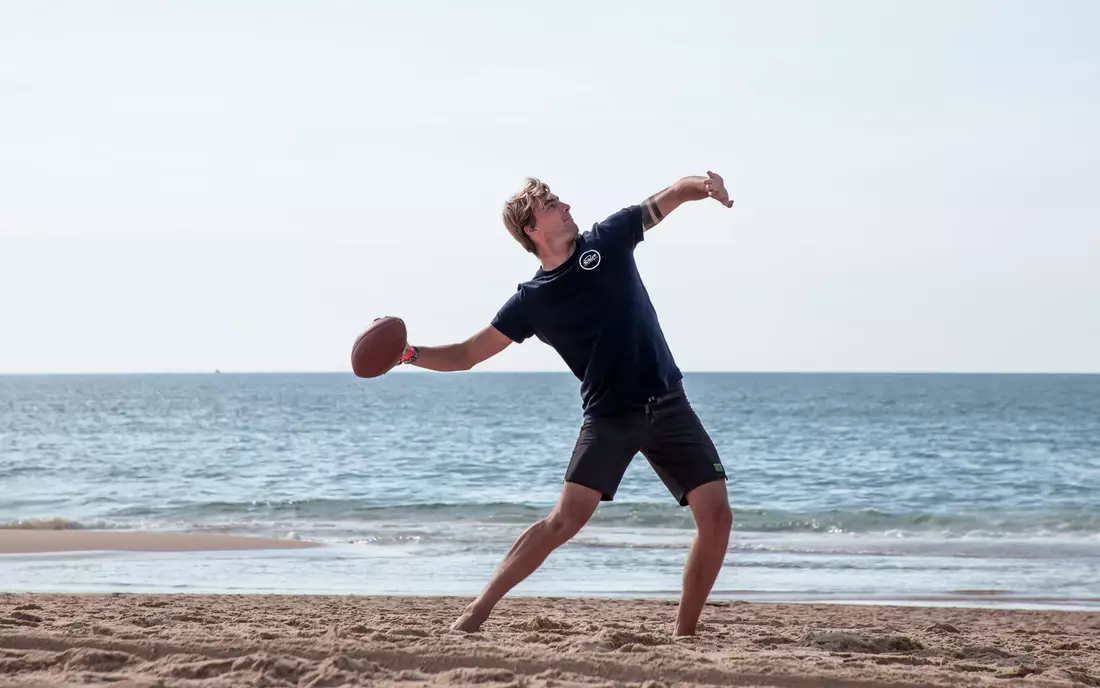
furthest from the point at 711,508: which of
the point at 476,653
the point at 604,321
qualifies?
the point at 476,653

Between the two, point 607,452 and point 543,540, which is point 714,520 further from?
point 543,540

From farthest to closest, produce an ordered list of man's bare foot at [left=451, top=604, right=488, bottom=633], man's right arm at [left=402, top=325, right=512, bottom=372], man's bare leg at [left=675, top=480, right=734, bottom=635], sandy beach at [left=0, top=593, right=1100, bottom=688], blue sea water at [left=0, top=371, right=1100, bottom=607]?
blue sea water at [left=0, top=371, right=1100, bottom=607] < man's right arm at [left=402, top=325, right=512, bottom=372] < man's bare leg at [left=675, top=480, right=734, bottom=635] < man's bare foot at [left=451, top=604, right=488, bottom=633] < sandy beach at [left=0, top=593, right=1100, bottom=688]

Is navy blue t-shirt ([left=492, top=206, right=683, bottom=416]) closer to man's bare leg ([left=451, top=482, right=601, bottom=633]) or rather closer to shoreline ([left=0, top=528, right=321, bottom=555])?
man's bare leg ([left=451, top=482, right=601, bottom=633])

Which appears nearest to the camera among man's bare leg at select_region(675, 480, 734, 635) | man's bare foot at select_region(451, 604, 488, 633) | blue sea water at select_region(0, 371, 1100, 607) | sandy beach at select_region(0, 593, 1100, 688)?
sandy beach at select_region(0, 593, 1100, 688)

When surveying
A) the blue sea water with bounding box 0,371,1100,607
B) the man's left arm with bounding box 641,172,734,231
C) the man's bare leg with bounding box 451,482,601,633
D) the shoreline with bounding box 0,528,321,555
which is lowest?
the shoreline with bounding box 0,528,321,555

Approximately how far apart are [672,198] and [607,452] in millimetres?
1141

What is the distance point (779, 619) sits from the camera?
703cm

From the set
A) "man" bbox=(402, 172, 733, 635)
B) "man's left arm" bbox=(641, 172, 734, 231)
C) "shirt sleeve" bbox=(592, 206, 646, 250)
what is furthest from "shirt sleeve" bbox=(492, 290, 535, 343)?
"man's left arm" bbox=(641, 172, 734, 231)

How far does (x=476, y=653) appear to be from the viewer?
4227mm

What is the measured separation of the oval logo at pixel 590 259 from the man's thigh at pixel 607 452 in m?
0.63

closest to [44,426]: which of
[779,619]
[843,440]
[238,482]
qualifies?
[238,482]

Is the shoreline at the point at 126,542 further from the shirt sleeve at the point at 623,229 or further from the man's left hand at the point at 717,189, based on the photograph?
the man's left hand at the point at 717,189

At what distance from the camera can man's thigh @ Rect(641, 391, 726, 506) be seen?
484 cm

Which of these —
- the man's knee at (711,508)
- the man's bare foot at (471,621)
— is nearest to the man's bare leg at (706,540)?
the man's knee at (711,508)
